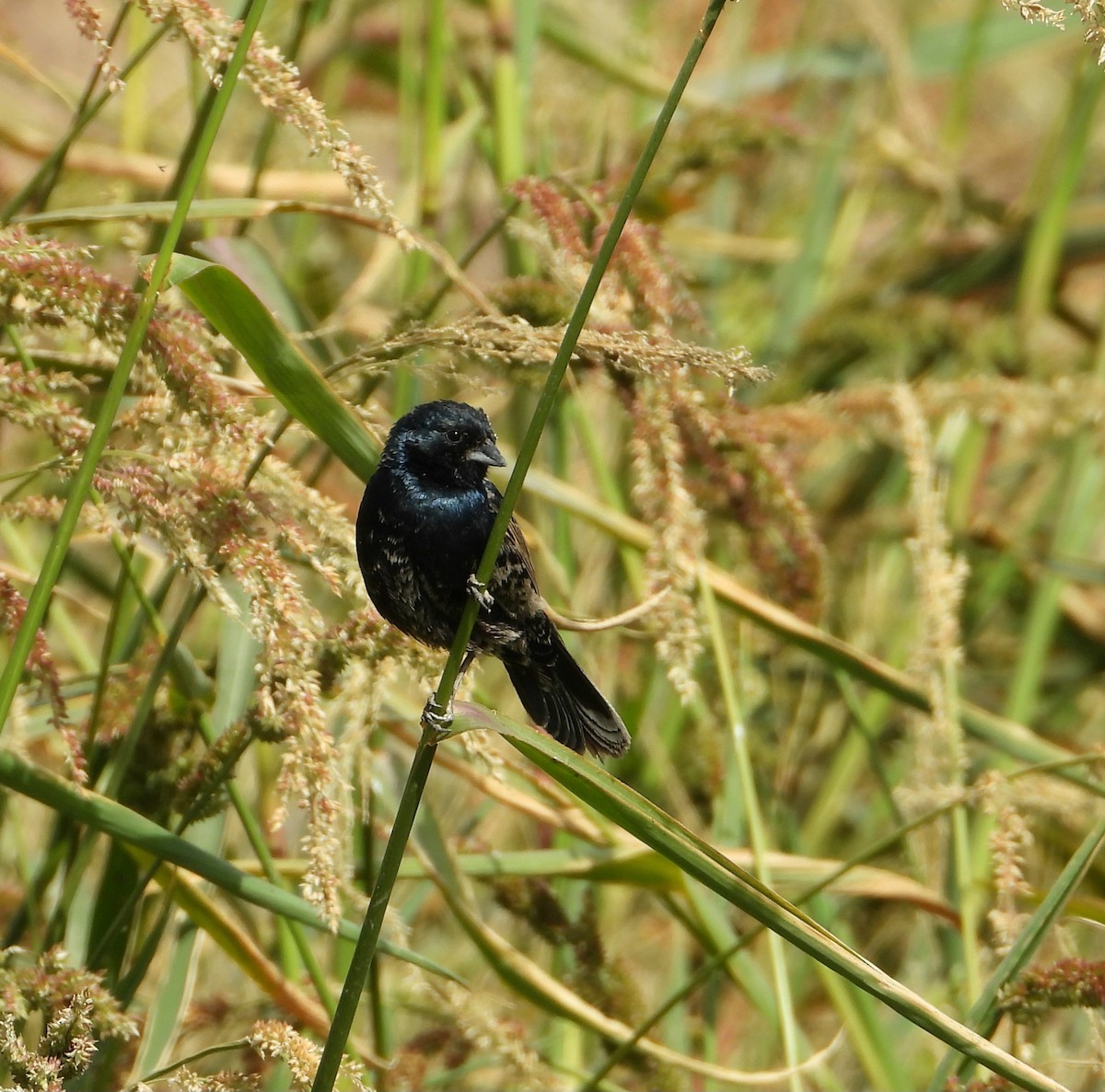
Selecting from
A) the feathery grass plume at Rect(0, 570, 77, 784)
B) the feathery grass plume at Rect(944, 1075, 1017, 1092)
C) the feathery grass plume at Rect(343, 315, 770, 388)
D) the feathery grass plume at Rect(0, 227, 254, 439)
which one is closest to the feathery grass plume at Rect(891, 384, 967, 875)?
the feathery grass plume at Rect(944, 1075, 1017, 1092)

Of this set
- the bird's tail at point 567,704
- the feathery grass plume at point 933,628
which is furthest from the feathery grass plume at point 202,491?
the feathery grass plume at point 933,628

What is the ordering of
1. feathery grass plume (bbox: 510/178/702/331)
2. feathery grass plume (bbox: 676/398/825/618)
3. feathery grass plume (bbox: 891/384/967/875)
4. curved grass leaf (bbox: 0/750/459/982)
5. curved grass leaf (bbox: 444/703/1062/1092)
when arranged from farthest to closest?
1. feathery grass plume (bbox: 891/384/967/875)
2. feathery grass plume (bbox: 676/398/825/618)
3. feathery grass plume (bbox: 510/178/702/331)
4. curved grass leaf (bbox: 0/750/459/982)
5. curved grass leaf (bbox: 444/703/1062/1092)

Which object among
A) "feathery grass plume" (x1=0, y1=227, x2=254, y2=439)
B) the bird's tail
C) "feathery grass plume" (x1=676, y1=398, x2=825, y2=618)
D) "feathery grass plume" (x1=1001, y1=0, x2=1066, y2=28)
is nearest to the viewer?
"feathery grass plume" (x1=1001, y1=0, x2=1066, y2=28)

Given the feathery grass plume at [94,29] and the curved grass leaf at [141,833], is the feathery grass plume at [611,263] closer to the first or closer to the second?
the feathery grass plume at [94,29]

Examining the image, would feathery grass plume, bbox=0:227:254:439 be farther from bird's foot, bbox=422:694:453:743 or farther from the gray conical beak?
the gray conical beak

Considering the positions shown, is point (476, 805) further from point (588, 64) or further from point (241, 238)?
point (588, 64)

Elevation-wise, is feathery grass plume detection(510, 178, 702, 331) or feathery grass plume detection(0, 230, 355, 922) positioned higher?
feathery grass plume detection(510, 178, 702, 331)
